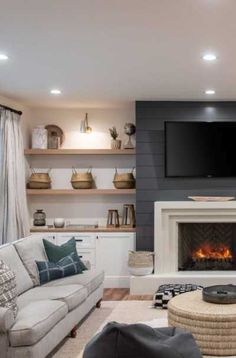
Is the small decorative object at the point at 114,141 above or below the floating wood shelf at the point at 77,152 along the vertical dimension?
above

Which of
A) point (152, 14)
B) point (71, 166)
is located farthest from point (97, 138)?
point (152, 14)

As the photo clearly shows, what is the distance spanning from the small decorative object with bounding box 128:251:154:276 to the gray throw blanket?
4.34 meters

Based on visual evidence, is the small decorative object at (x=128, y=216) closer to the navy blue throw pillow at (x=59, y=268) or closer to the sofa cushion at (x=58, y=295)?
the navy blue throw pillow at (x=59, y=268)

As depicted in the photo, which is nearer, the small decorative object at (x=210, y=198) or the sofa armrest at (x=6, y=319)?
the sofa armrest at (x=6, y=319)

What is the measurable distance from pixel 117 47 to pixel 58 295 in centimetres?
224

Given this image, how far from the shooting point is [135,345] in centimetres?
173

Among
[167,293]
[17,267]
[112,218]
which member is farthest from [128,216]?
[17,267]

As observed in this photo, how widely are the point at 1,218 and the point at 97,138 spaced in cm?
198

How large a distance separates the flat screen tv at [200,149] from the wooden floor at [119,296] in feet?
5.51

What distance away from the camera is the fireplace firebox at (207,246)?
6.65 meters

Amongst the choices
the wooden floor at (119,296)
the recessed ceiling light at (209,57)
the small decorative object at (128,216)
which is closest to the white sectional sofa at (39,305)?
the wooden floor at (119,296)

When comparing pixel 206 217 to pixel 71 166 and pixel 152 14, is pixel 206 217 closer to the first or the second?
pixel 71 166

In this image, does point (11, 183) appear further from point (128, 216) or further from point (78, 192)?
point (128, 216)

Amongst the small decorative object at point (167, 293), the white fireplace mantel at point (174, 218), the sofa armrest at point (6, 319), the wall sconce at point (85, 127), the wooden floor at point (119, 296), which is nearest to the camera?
the sofa armrest at point (6, 319)
